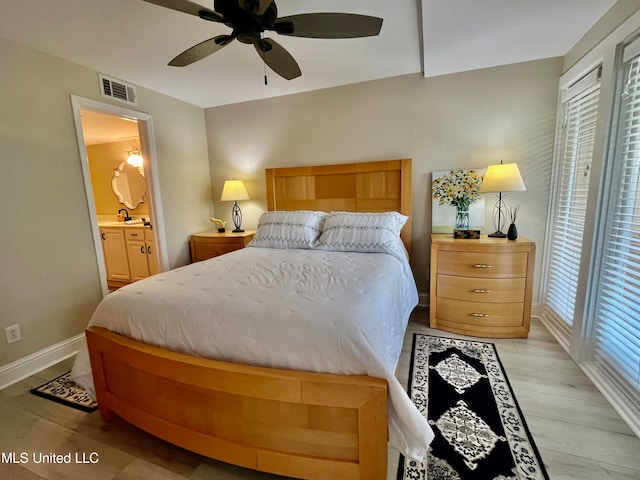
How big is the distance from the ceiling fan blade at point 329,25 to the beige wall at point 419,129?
1.52m

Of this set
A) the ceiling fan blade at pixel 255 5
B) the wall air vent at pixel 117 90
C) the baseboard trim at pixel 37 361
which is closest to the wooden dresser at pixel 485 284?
the ceiling fan blade at pixel 255 5

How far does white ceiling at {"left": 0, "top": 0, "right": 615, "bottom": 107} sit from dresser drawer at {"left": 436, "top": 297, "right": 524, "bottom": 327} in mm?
2042

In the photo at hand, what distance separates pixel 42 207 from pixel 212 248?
4.99 feet

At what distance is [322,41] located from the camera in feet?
7.27

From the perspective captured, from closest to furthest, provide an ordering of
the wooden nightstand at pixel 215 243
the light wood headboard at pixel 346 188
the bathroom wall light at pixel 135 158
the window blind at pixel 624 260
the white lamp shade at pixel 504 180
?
the window blind at pixel 624 260, the white lamp shade at pixel 504 180, the light wood headboard at pixel 346 188, the wooden nightstand at pixel 215 243, the bathroom wall light at pixel 135 158

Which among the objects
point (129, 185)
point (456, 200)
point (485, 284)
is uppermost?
point (129, 185)

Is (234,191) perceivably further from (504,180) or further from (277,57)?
(504,180)

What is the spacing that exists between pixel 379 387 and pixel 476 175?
2424 millimetres

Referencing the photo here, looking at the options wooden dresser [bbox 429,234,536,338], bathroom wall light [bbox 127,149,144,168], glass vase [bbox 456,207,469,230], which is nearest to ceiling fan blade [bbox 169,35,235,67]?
wooden dresser [bbox 429,234,536,338]

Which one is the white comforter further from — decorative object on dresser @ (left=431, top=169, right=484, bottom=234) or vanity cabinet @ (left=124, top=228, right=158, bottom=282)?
vanity cabinet @ (left=124, top=228, right=158, bottom=282)

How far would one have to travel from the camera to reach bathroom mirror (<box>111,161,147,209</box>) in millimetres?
4555

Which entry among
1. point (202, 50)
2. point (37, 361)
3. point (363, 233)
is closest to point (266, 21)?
point (202, 50)

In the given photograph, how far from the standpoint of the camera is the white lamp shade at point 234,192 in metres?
3.43

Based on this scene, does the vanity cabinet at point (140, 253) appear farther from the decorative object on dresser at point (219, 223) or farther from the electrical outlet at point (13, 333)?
the electrical outlet at point (13, 333)
